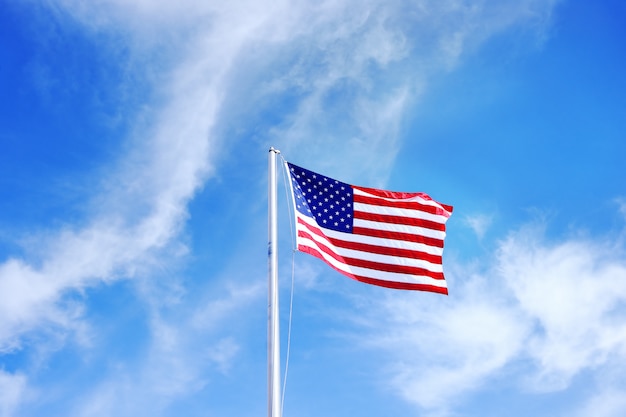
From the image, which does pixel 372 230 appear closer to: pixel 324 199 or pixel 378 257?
pixel 378 257

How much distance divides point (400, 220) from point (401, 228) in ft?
0.90

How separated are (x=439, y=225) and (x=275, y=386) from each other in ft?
29.9

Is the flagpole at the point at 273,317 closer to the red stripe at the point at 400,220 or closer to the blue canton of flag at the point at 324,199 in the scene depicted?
the blue canton of flag at the point at 324,199

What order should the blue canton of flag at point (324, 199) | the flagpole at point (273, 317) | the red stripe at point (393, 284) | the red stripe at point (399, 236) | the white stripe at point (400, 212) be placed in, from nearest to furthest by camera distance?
the flagpole at point (273, 317), the red stripe at point (393, 284), the blue canton of flag at point (324, 199), the red stripe at point (399, 236), the white stripe at point (400, 212)

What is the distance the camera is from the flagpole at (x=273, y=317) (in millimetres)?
14578

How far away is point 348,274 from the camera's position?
1927 cm

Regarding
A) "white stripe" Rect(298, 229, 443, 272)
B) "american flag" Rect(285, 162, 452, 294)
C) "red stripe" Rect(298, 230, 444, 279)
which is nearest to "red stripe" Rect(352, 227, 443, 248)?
"american flag" Rect(285, 162, 452, 294)

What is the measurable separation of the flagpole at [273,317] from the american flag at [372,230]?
134 centimetres

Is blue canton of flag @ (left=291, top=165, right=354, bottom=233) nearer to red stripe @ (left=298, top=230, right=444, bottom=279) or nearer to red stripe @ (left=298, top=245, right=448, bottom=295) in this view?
red stripe @ (left=298, top=230, right=444, bottom=279)

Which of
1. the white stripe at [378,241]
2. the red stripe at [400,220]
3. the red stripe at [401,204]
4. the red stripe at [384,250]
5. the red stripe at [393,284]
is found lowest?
the red stripe at [393,284]

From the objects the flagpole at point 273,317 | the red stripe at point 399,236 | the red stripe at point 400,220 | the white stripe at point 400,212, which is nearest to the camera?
the flagpole at point 273,317

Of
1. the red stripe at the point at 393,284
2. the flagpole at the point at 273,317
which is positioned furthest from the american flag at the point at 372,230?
the flagpole at the point at 273,317

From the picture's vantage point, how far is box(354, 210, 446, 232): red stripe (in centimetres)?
2055

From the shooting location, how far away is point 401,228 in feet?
68.1
